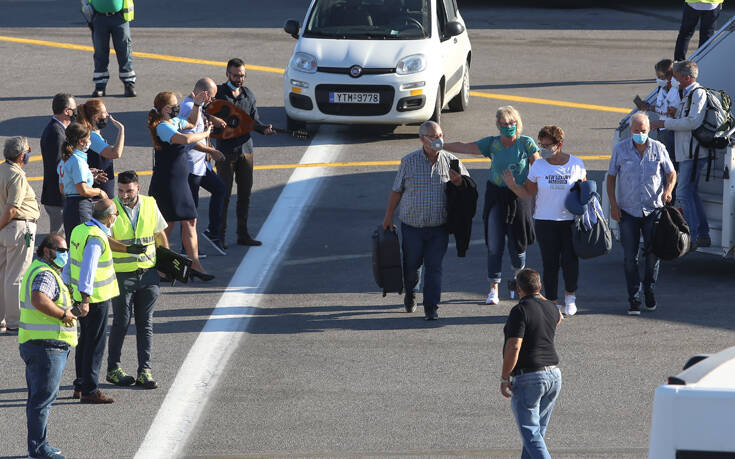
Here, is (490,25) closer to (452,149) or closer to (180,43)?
(180,43)

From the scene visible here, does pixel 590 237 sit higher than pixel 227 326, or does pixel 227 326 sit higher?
pixel 590 237

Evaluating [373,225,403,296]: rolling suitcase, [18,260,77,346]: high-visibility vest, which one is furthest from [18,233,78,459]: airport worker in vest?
[373,225,403,296]: rolling suitcase

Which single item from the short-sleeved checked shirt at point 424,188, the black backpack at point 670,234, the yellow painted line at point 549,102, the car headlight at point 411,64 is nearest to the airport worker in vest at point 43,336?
the short-sleeved checked shirt at point 424,188

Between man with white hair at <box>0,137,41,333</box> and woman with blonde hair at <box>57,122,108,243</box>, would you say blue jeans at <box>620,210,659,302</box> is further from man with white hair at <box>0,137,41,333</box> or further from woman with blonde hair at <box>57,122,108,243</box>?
man with white hair at <box>0,137,41,333</box>

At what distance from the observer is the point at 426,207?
10648mm

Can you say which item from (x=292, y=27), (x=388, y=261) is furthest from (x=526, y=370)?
(x=292, y=27)

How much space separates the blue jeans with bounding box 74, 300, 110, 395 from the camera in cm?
885

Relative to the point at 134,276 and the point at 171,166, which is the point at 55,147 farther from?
the point at 134,276

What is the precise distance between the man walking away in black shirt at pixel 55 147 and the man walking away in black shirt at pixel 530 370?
510 centimetres

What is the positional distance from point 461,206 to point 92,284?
11.4 ft

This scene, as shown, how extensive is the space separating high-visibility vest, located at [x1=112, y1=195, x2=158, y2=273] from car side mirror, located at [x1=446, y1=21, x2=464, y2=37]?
8.88m

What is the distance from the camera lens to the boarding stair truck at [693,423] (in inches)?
186

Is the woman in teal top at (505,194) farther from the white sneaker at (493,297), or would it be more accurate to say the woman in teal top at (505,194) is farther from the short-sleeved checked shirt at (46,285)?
the short-sleeved checked shirt at (46,285)

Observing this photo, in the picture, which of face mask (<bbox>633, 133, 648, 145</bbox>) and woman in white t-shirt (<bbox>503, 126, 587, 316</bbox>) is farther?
face mask (<bbox>633, 133, 648, 145</bbox>)
